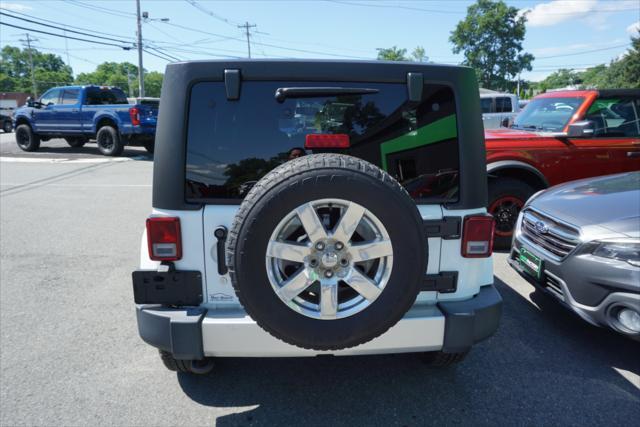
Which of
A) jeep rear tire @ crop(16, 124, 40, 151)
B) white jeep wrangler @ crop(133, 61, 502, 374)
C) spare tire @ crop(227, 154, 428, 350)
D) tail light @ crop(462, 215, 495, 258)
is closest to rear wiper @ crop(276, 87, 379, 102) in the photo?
white jeep wrangler @ crop(133, 61, 502, 374)

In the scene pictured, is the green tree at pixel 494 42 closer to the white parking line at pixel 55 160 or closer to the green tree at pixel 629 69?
the green tree at pixel 629 69

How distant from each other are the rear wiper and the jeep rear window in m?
0.02

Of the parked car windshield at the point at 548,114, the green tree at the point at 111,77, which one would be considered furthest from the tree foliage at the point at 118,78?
the parked car windshield at the point at 548,114

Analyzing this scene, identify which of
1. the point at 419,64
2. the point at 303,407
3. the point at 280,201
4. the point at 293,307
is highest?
the point at 419,64

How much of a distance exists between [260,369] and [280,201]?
4.84 ft

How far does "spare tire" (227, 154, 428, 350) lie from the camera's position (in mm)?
1756

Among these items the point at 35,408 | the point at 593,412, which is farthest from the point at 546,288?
the point at 35,408

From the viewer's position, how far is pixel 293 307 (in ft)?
6.06

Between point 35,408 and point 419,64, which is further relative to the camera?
point 35,408

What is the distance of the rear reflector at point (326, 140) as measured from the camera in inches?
81.3

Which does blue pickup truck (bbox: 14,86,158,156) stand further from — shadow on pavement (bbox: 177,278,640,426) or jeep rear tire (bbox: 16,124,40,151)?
shadow on pavement (bbox: 177,278,640,426)

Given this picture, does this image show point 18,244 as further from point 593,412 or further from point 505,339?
point 593,412

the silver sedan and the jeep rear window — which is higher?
the jeep rear window

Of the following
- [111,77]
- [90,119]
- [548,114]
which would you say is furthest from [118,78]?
[548,114]
